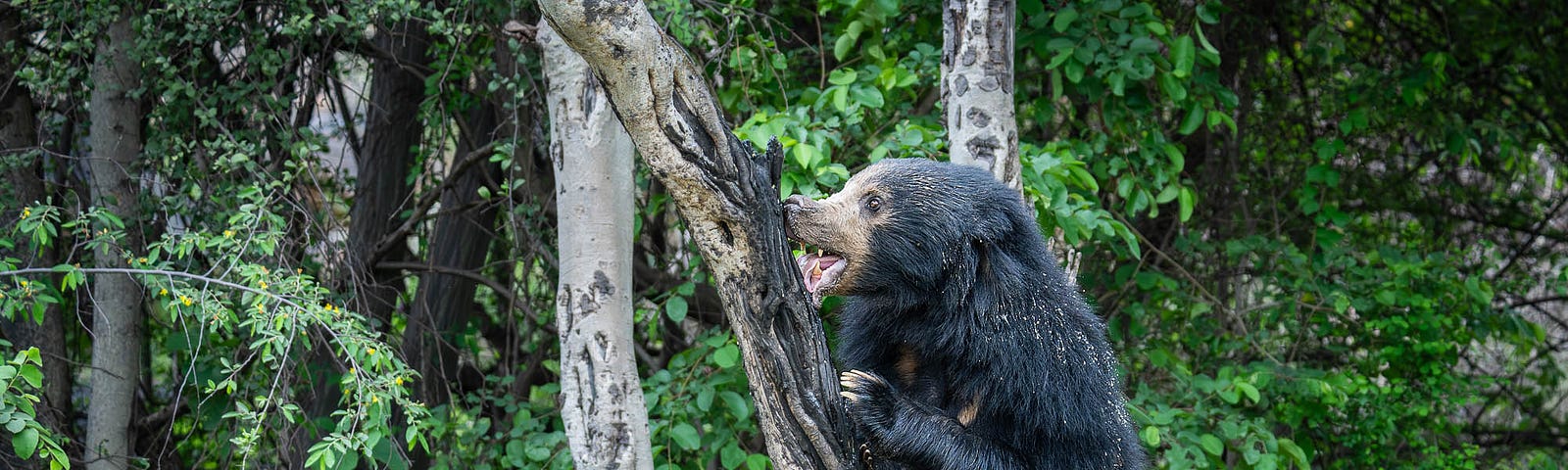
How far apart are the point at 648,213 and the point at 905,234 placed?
8.25ft

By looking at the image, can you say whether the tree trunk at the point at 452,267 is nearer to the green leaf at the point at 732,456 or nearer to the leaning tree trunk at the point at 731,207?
the green leaf at the point at 732,456

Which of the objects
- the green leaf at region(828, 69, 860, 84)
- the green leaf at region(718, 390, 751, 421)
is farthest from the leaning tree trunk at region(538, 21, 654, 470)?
the green leaf at region(828, 69, 860, 84)

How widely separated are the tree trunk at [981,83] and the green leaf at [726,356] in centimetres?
104

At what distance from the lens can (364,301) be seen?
515 centimetres

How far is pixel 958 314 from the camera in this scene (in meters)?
2.97

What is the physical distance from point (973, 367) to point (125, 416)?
13.0 feet

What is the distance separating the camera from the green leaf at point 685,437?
4.49m

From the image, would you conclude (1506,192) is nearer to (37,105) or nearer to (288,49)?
(288,49)

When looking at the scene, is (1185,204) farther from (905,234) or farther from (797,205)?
(797,205)

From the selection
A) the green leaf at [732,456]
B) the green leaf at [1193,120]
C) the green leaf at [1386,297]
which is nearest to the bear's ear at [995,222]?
the green leaf at [732,456]

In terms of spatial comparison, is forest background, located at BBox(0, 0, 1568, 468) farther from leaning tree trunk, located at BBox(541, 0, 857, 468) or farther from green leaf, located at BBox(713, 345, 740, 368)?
leaning tree trunk, located at BBox(541, 0, 857, 468)

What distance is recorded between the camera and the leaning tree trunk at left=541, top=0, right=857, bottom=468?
235cm

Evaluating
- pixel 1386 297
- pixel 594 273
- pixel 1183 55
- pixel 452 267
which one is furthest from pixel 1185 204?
pixel 452 267

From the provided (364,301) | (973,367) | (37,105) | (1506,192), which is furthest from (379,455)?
(1506,192)
